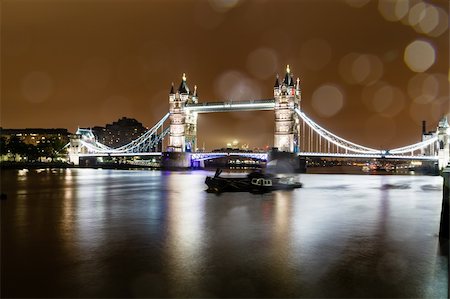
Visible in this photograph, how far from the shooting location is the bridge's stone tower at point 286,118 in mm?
74125

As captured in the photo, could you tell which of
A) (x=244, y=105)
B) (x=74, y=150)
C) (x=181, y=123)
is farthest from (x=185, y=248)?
(x=74, y=150)

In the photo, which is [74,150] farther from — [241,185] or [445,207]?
[445,207]

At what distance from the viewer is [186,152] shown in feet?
271

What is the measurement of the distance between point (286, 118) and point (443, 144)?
79.6ft

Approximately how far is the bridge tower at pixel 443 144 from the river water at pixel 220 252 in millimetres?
48106

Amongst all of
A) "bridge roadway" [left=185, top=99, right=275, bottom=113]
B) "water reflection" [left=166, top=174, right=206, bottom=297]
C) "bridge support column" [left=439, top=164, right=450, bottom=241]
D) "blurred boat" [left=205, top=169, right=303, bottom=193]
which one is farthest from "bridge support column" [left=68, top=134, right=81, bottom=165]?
"bridge support column" [left=439, top=164, right=450, bottom=241]

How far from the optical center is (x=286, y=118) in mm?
74812

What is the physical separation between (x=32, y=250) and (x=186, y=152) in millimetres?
70221

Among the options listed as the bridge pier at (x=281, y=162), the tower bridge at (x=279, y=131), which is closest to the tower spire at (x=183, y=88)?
the tower bridge at (x=279, y=131)

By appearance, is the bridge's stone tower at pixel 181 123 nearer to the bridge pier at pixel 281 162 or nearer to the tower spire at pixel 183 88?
the tower spire at pixel 183 88

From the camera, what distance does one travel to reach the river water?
9.06 metres

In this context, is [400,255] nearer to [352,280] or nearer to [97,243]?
[352,280]

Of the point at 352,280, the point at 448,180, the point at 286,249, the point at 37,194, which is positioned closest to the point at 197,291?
the point at 352,280

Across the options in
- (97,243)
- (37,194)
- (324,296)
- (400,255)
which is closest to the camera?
(324,296)
